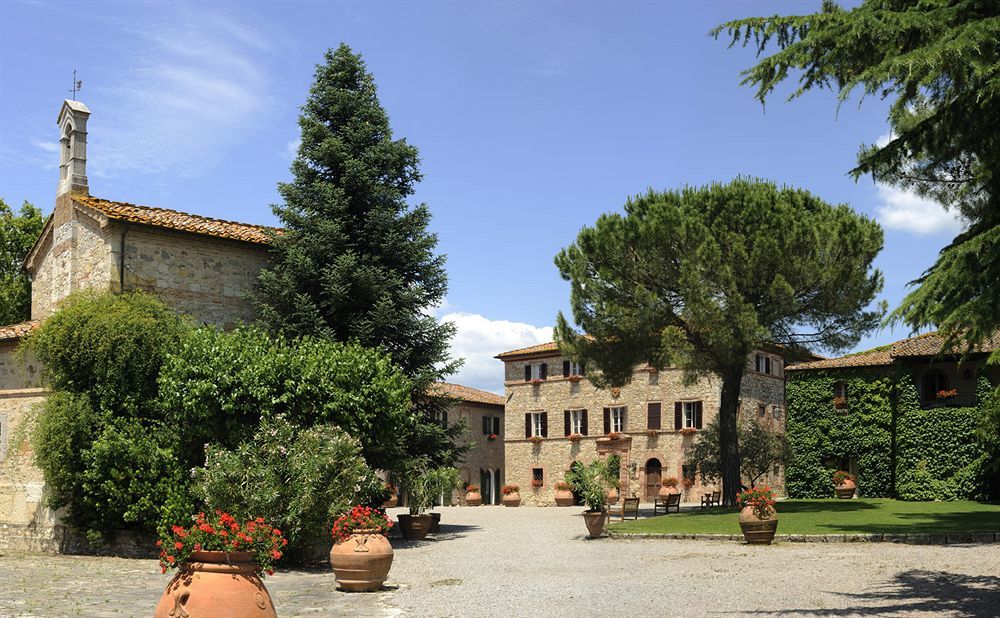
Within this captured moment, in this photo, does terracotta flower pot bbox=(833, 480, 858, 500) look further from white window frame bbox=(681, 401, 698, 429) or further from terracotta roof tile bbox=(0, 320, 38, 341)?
terracotta roof tile bbox=(0, 320, 38, 341)

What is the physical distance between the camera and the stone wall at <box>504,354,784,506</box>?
49219 millimetres

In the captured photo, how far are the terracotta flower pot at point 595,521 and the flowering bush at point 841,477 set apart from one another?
19.3 metres

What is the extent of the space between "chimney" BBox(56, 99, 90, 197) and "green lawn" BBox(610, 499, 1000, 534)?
1808cm

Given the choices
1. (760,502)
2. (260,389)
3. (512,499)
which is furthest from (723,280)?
(512,499)

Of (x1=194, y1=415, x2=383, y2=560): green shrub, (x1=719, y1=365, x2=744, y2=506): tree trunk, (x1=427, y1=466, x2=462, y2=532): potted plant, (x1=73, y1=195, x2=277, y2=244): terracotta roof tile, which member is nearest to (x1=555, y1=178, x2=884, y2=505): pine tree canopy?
(x1=719, y1=365, x2=744, y2=506): tree trunk

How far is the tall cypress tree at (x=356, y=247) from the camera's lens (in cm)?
2550

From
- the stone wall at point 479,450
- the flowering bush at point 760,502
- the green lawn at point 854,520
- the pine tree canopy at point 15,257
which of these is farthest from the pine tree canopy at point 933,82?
the stone wall at point 479,450

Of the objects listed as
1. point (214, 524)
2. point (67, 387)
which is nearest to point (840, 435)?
point (67, 387)

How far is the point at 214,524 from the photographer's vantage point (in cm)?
987

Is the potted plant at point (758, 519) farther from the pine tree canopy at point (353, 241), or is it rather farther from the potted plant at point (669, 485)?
the potted plant at point (669, 485)

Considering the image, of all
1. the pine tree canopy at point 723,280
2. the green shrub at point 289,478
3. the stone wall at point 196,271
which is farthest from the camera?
the pine tree canopy at point 723,280

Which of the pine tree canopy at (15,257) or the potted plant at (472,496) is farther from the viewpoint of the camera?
the potted plant at (472,496)

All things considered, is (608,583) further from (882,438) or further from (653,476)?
(653,476)

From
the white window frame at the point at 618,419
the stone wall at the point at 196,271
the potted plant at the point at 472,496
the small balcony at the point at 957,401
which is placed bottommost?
the potted plant at the point at 472,496
